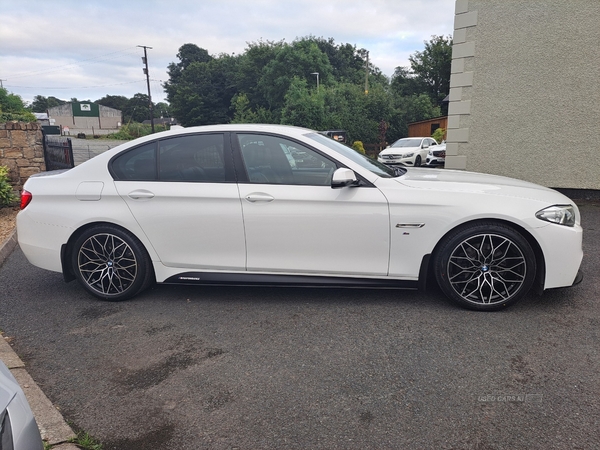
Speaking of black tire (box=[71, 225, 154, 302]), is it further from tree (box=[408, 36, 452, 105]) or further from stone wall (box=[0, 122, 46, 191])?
tree (box=[408, 36, 452, 105])

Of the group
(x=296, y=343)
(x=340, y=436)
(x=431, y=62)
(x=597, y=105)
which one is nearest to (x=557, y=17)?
(x=597, y=105)

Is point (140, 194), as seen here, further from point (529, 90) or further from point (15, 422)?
point (529, 90)

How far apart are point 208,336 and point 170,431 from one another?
107 centimetres

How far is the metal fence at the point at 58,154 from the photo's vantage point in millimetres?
9259

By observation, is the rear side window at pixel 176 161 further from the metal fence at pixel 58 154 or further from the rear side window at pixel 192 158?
the metal fence at pixel 58 154

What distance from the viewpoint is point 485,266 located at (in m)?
3.59

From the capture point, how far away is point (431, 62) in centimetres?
Result: 4909

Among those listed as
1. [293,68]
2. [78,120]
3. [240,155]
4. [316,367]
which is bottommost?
[316,367]

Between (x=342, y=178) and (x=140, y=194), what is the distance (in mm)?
1774

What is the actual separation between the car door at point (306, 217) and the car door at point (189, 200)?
15cm

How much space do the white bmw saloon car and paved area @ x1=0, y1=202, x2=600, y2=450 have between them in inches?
11.0

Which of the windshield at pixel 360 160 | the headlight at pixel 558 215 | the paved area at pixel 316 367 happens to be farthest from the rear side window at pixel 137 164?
the headlight at pixel 558 215

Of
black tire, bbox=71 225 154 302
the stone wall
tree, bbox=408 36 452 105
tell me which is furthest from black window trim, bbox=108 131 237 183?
tree, bbox=408 36 452 105

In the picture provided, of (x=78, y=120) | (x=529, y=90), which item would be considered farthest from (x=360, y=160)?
(x=78, y=120)
